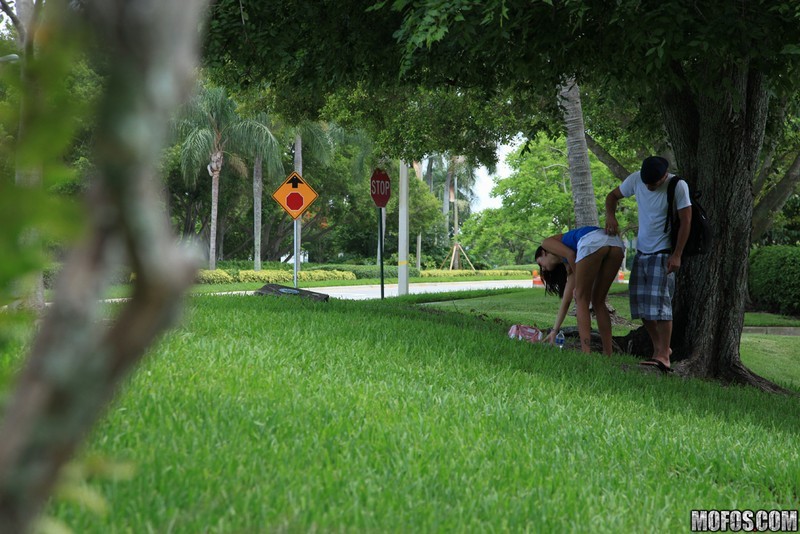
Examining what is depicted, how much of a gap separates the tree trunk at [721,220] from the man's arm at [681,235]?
1147mm

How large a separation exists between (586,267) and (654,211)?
2.84 feet

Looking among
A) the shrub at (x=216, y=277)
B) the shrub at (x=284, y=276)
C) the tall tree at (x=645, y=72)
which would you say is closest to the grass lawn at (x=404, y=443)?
the tall tree at (x=645, y=72)

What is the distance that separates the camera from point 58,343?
2.39 ft

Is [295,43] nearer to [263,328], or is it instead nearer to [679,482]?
[263,328]

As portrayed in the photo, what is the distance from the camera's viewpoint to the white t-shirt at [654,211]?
7395 millimetres

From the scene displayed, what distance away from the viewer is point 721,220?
8.34 meters

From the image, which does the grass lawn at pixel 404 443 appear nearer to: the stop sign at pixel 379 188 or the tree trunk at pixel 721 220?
the tree trunk at pixel 721 220

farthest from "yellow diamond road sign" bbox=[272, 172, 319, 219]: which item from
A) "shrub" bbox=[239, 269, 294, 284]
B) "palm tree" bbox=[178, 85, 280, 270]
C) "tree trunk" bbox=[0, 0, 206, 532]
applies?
"tree trunk" bbox=[0, 0, 206, 532]

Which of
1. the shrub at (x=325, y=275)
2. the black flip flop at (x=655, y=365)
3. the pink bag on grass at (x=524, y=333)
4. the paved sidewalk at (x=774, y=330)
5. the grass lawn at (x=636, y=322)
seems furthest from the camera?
the shrub at (x=325, y=275)

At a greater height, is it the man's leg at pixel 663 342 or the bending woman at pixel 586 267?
the bending woman at pixel 586 267

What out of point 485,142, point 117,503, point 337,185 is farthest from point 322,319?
point 337,185

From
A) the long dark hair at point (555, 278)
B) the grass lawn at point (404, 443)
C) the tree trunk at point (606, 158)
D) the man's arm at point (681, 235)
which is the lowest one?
the grass lawn at point (404, 443)

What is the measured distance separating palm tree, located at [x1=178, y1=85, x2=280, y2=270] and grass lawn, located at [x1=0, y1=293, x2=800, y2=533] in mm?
29044

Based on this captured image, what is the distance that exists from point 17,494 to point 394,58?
8405mm
